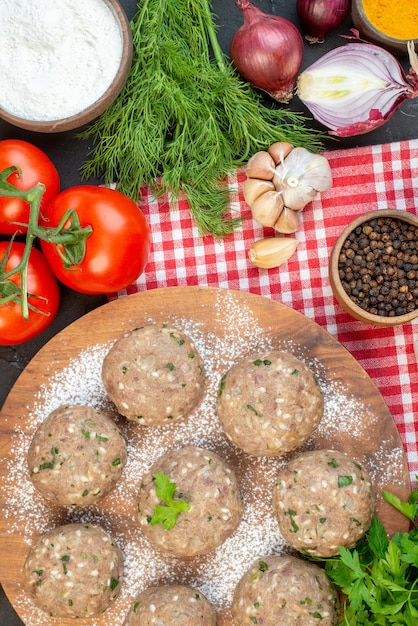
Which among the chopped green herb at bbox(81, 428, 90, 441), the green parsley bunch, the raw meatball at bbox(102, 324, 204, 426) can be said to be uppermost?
the raw meatball at bbox(102, 324, 204, 426)

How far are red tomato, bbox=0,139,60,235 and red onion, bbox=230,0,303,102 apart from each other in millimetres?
904

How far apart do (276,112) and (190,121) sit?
0.36 metres

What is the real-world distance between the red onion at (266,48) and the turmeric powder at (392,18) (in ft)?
0.99

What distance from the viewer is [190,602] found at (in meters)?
2.58

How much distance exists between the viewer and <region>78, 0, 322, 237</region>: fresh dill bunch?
9.45 ft

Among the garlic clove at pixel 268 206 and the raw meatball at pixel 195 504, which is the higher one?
the garlic clove at pixel 268 206

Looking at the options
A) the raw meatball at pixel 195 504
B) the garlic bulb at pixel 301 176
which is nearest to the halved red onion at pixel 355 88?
the garlic bulb at pixel 301 176

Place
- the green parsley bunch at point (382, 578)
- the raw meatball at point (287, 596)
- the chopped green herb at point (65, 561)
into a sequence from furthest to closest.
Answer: the chopped green herb at point (65, 561) → the raw meatball at point (287, 596) → the green parsley bunch at point (382, 578)

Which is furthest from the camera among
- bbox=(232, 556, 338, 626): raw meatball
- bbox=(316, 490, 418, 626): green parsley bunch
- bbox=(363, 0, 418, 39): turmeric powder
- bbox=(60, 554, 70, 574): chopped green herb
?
bbox=(363, 0, 418, 39): turmeric powder

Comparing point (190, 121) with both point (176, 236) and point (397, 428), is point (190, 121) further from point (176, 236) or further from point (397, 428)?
point (397, 428)

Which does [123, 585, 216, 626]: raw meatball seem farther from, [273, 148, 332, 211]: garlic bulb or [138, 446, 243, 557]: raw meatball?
[273, 148, 332, 211]: garlic bulb

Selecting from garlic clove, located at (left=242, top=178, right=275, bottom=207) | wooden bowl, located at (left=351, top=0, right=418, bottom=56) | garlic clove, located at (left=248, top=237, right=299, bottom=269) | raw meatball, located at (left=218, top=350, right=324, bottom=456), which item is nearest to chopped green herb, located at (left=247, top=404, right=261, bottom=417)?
raw meatball, located at (left=218, top=350, right=324, bottom=456)

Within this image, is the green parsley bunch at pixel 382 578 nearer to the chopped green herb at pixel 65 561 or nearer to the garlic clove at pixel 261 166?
the chopped green herb at pixel 65 561

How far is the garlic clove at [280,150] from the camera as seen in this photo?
2.86m
